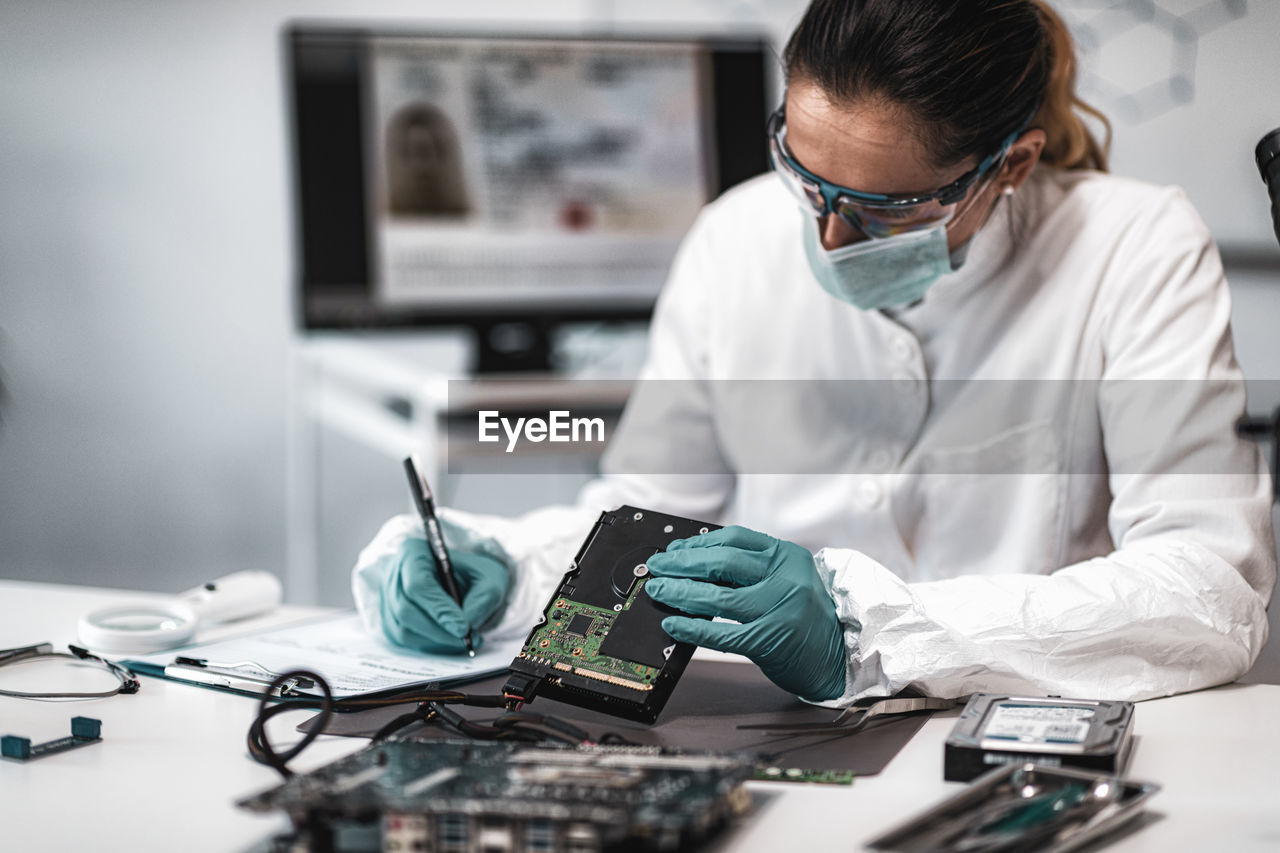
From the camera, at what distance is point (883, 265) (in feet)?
3.91

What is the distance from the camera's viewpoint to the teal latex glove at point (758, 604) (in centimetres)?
84

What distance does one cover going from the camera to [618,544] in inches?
35.8

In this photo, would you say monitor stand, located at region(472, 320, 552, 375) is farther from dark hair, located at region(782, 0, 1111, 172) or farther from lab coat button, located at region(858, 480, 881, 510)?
dark hair, located at region(782, 0, 1111, 172)

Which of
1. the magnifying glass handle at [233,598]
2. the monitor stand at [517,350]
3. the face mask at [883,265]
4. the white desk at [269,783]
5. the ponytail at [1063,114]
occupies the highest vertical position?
the ponytail at [1063,114]

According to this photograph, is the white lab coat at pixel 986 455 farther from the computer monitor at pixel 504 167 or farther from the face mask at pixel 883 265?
the computer monitor at pixel 504 167

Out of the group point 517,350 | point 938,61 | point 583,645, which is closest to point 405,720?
point 583,645

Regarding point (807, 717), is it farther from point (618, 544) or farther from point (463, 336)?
point (463, 336)

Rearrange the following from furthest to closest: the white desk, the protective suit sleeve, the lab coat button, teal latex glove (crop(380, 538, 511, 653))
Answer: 1. the lab coat button
2. teal latex glove (crop(380, 538, 511, 653))
3. the protective suit sleeve
4. the white desk

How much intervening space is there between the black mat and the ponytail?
0.70 meters

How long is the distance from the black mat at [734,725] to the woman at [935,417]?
33mm

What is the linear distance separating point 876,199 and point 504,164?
1313mm

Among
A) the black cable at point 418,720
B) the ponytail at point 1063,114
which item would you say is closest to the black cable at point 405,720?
the black cable at point 418,720

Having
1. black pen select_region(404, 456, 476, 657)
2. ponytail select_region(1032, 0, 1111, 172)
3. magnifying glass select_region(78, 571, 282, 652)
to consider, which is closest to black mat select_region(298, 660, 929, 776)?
black pen select_region(404, 456, 476, 657)

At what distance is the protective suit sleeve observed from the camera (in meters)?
0.89
